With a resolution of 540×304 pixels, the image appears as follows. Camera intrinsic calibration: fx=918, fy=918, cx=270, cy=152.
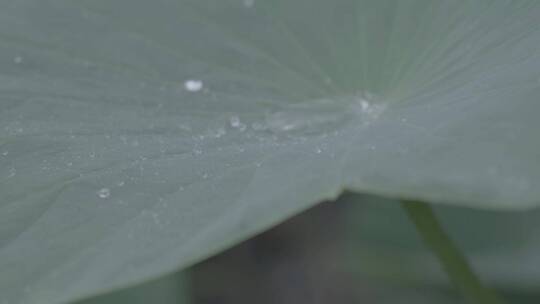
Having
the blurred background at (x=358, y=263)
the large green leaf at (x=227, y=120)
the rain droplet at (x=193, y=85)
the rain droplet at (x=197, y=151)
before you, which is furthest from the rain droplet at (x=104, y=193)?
the blurred background at (x=358, y=263)

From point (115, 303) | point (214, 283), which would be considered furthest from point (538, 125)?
point (214, 283)

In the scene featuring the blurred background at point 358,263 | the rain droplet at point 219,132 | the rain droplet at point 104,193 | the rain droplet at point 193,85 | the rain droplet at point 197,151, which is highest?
the rain droplet at point 193,85

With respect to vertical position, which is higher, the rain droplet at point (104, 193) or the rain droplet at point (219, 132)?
the rain droplet at point (219, 132)

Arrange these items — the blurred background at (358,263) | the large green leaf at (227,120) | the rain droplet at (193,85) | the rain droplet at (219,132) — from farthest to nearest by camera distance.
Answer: the blurred background at (358,263) → the rain droplet at (193,85) → the rain droplet at (219,132) → the large green leaf at (227,120)

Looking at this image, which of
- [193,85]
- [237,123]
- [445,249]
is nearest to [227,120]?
[237,123]

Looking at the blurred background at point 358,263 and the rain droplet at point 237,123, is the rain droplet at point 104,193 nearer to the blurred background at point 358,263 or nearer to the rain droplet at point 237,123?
the rain droplet at point 237,123

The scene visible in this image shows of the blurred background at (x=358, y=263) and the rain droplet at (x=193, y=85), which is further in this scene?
the blurred background at (x=358, y=263)

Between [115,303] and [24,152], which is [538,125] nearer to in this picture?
[24,152]

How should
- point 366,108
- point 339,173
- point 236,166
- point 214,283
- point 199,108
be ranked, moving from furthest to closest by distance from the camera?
1. point 214,283
2. point 199,108
3. point 366,108
4. point 236,166
5. point 339,173

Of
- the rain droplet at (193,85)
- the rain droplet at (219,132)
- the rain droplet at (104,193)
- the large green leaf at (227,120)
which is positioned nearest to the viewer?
the large green leaf at (227,120)
